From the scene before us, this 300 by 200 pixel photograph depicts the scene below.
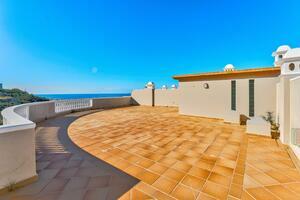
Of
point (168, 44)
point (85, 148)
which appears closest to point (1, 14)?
point (85, 148)

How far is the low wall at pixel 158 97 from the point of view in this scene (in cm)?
1352

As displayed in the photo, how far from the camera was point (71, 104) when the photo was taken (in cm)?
995

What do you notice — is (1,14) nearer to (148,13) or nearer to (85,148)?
(85,148)

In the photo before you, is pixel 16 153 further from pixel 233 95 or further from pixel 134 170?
pixel 233 95

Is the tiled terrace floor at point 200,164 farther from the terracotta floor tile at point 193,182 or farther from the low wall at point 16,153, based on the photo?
the low wall at point 16,153

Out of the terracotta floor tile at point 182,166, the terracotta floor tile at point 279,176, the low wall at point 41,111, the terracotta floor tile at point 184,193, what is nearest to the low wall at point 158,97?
the low wall at point 41,111

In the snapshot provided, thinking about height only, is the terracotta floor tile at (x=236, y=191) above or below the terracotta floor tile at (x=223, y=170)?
below

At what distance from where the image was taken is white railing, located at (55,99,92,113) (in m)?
8.85

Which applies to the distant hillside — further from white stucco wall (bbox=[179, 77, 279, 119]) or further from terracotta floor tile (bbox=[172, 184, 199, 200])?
white stucco wall (bbox=[179, 77, 279, 119])

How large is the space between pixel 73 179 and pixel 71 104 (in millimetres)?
8960

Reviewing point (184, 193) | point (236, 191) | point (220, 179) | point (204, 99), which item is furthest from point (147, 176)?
point (204, 99)

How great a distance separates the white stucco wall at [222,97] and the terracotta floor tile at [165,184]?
5933 mm

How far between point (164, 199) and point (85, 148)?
8.70ft

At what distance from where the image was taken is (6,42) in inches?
350
